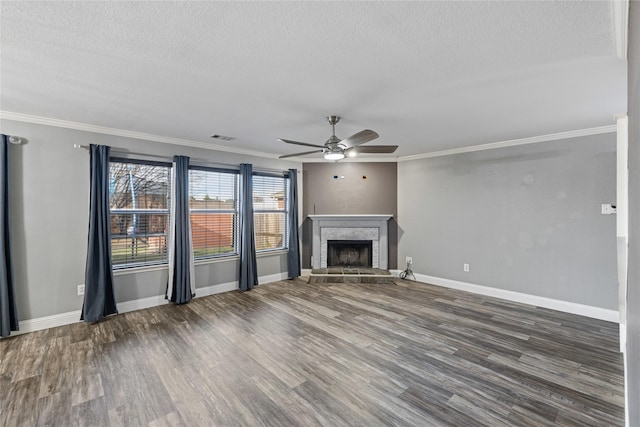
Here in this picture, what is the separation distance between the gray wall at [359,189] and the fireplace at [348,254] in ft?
1.78

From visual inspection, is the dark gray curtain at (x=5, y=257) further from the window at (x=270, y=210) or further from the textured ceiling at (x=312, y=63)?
the window at (x=270, y=210)

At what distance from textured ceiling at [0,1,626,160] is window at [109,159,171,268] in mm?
789

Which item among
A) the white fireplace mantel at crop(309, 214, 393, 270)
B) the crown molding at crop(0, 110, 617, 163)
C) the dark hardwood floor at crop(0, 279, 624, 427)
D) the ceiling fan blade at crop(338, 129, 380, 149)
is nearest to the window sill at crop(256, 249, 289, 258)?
the white fireplace mantel at crop(309, 214, 393, 270)

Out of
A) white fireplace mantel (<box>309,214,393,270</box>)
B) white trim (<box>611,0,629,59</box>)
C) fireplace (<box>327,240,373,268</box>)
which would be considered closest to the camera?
white trim (<box>611,0,629,59</box>)

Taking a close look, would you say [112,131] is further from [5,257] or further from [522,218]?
[522,218]

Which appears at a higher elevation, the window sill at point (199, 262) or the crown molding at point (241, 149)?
the crown molding at point (241, 149)

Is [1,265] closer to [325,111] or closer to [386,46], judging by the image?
[325,111]

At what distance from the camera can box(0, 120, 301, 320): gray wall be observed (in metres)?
3.13

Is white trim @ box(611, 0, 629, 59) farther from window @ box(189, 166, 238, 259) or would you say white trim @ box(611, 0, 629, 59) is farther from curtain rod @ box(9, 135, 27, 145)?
curtain rod @ box(9, 135, 27, 145)

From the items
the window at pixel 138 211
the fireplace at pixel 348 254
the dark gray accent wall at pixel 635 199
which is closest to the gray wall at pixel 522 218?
the fireplace at pixel 348 254

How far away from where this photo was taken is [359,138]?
110 inches

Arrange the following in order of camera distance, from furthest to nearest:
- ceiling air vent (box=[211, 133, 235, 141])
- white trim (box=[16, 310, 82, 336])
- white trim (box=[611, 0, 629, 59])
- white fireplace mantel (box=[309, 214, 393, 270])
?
white fireplace mantel (box=[309, 214, 393, 270])
ceiling air vent (box=[211, 133, 235, 141])
white trim (box=[16, 310, 82, 336])
white trim (box=[611, 0, 629, 59])

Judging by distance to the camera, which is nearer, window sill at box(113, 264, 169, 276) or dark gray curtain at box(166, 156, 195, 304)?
window sill at box(113, 264, 169, 276)

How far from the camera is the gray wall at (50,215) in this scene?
3.13 metres
